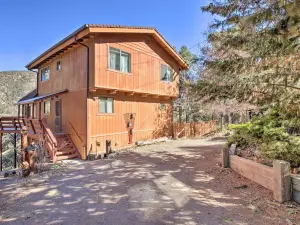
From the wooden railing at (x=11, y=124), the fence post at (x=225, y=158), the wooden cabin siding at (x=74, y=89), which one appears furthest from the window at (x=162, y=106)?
the fence post at (x=225, y=158)

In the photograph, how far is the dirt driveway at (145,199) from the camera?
11.8 ft

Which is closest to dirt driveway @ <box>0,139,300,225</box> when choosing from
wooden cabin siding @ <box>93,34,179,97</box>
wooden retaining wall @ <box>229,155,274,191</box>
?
wooden retaining wall @ <box>229,155,274,191</box>

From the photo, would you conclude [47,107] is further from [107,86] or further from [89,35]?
[89,35]

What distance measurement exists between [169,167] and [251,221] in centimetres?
393

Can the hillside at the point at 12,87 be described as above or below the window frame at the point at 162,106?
above

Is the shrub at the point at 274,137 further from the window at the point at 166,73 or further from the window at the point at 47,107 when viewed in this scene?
the window at the point at 47,107

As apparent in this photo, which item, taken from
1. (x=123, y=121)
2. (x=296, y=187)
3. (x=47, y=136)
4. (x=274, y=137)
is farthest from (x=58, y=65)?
(x=296, y=187)

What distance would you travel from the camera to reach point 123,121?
460 inches

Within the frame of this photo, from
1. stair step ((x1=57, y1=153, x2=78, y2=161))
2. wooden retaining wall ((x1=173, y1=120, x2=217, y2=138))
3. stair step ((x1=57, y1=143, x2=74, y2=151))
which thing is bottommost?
stair step ((x1=57, y1=153, x2=78, y2=161))

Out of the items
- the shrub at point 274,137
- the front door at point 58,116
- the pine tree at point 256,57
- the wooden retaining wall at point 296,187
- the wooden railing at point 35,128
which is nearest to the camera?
the wooden retaining wall at point 296,187

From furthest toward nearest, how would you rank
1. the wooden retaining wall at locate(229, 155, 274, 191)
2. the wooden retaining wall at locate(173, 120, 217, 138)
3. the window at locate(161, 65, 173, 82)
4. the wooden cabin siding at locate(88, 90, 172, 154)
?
the wooden retaining wall at locate(173, 120, 217, 138)
the window at locate(161, 65, 173, 82)
the wooden cabin siding at locate(88, 90, 172, 154)
the wooden retaining wall at locate(229, 155, 274, 191)

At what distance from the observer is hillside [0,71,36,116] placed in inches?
1389

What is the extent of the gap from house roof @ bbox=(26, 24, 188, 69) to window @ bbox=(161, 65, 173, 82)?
1.06 m

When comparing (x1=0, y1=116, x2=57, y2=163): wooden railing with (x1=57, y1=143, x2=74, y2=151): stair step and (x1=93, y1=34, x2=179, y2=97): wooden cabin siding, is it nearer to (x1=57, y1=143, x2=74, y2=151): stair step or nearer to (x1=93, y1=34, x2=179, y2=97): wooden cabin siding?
(x1=57, y1=143, x2=74, y2=151): stair step
